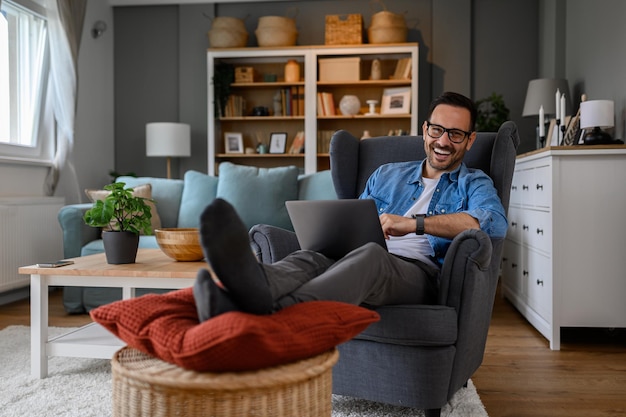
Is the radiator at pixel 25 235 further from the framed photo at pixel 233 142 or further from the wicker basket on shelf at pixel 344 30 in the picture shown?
the wicker basket on shelf at pixel 344 30

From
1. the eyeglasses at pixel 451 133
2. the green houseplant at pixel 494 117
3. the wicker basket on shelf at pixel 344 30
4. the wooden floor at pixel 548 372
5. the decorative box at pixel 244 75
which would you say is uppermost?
the wicker basket on shelf at pixel 344 30

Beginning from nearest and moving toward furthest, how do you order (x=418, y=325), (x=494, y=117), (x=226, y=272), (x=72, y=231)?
1. (x=226, y=272)
2. (x=418, y=325)
3. (x=72, y=231)
4. (x=494, y=117)

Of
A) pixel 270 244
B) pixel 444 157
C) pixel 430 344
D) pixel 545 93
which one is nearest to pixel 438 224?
pixel 444 157

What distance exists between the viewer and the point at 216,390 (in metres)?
1.17

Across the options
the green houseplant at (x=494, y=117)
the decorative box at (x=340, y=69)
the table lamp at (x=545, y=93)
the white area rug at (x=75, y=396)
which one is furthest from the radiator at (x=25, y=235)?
the table lamp at (x=545, y=93)

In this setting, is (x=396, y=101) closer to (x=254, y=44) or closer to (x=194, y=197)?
(x=254, y=44)

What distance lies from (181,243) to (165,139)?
313cm

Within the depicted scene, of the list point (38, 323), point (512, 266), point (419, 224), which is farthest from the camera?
point (512, 266)

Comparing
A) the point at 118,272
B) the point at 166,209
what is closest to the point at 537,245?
the point at 118,272

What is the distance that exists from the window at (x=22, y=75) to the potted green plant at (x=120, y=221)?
2283 mm

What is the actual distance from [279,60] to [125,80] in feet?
5.10

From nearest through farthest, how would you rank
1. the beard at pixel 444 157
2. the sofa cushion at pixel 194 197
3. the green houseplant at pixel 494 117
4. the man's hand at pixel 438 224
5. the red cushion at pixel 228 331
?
the red cushion at pixel 228 331, the man's hand at pixel 438 224, the beard at pixel 444 157, the sofa cushion at pixel 194 197, the green houseplant at pixel 494 117

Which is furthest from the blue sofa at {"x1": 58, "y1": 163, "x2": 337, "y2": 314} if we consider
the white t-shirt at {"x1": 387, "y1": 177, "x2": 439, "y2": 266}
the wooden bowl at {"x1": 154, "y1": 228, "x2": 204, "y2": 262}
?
the white t-shirt at {"x1": 387, "y1": 177, "x2": 439, "y2": 266}

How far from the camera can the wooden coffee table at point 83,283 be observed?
7.79 feet
